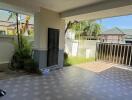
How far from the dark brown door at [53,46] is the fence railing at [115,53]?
141 inches

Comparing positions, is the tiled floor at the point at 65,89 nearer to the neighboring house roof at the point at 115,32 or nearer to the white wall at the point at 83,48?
the white wall at the point at 83,48

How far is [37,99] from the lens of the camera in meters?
2.99

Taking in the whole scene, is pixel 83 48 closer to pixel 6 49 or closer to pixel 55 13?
pixel 55 13

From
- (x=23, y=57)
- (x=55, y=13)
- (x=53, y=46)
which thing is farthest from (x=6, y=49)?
(x=55, y=13)

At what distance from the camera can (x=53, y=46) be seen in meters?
5.67

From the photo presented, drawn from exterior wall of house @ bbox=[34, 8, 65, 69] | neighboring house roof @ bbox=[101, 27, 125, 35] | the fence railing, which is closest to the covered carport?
exterior wall of house @ bbox=[34, 8, 65, 69]

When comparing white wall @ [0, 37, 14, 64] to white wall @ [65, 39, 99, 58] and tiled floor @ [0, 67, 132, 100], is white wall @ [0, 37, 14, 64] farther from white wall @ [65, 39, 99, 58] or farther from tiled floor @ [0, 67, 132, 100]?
white wall @ [65, 39, 99, 58]

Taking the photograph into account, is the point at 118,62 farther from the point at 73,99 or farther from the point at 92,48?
the point at 73,99

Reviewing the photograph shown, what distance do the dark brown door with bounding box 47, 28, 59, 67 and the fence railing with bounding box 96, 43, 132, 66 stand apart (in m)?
3.58

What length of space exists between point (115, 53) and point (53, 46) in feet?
12.9

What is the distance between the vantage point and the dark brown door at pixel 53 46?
548 centimetres

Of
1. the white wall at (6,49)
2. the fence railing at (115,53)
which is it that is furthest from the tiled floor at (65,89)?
the fence railing at (115,53)

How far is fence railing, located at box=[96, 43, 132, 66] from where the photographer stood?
709 cm

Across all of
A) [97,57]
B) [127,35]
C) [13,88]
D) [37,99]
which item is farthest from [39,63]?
[127,35]
